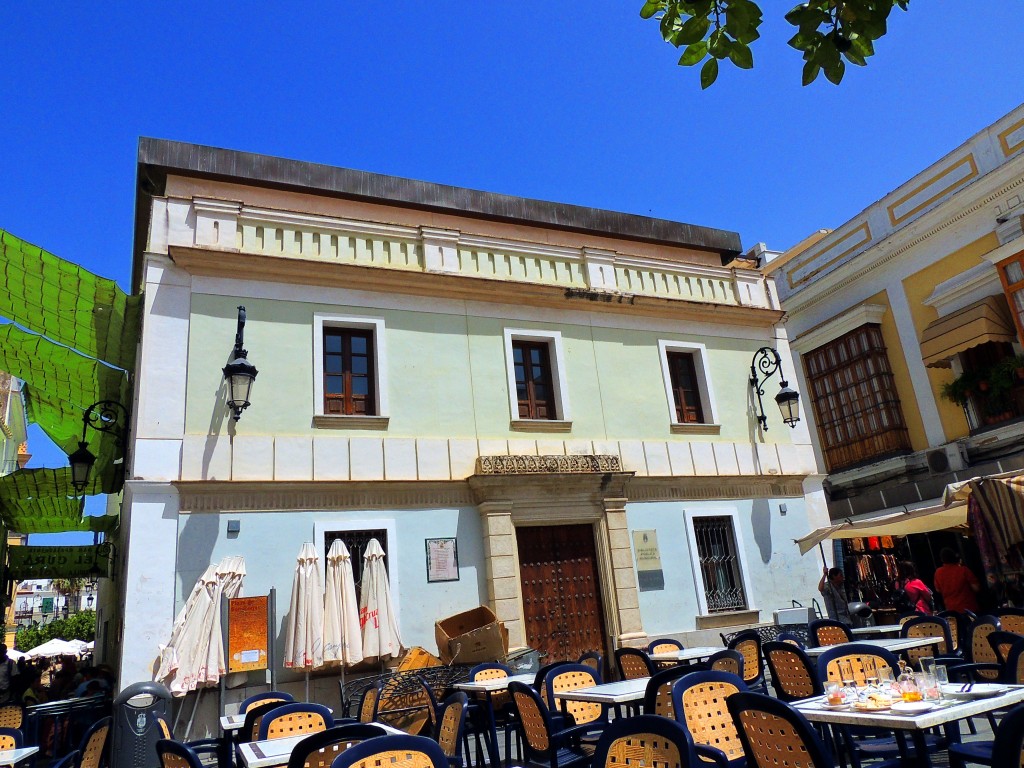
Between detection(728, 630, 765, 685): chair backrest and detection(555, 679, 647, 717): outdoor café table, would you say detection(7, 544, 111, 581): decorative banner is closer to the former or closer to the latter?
detection(555, 679, 647, 717): outdoor café table

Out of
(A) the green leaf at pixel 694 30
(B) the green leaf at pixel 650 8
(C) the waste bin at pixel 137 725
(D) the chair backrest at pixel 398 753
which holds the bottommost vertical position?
(C) the waste bin at pixel 137 725

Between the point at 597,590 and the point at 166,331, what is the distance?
25.8 feet

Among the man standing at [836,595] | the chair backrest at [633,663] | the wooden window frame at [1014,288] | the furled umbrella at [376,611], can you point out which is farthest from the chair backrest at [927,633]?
the wooden window frame at [1014,288]

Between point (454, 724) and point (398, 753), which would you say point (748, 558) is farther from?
point (398, 753)

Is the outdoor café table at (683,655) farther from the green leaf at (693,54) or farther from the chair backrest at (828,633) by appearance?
the green leaf at (693,54)

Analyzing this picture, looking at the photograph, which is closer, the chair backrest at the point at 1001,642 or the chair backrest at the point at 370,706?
the chair backrest at the point at 1001,642

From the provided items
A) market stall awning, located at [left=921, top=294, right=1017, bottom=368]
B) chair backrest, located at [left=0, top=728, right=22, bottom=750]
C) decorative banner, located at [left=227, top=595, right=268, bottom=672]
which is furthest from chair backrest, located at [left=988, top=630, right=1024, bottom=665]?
market stall awning, located at [left=921, top=294, right=1017, bottom=368]

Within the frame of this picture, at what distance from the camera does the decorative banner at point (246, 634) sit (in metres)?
9.24

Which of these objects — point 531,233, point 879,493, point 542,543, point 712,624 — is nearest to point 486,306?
point 531,233

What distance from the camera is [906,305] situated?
19797 mm

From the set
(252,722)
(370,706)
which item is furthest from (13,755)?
(370,706)

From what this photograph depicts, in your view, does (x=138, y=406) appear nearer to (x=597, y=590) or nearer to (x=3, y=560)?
(x=597, y=590)

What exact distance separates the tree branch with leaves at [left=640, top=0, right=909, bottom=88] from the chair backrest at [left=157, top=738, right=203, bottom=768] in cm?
470

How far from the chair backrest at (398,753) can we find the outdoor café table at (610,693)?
2.49 metres
